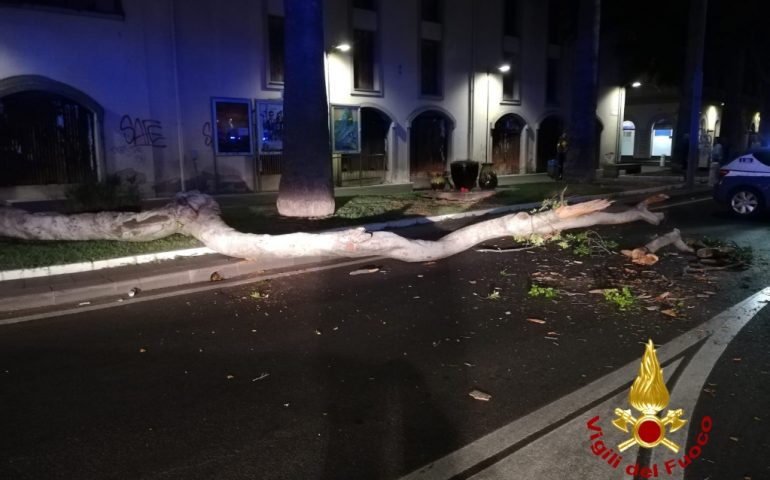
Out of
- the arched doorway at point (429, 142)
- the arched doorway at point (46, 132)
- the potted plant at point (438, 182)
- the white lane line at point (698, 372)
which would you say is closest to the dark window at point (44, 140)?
the arched doorway at point (46, 132)

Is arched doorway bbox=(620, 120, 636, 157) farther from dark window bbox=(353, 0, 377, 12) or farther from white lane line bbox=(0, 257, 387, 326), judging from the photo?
white lane line bbox=(0, 257, 387, 326)

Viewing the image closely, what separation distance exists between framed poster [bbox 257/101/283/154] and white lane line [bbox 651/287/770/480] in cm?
1555

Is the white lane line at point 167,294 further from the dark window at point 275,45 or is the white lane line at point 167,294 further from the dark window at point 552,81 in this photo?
the dark window at point 552,81

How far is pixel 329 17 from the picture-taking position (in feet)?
66.8

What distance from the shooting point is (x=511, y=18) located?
27.3 meters

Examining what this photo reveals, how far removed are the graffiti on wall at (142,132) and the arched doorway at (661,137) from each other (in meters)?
38.6

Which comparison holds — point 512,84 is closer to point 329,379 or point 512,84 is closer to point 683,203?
point 683,203

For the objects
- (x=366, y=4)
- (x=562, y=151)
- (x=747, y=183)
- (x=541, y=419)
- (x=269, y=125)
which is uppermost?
(x=366, y=4)

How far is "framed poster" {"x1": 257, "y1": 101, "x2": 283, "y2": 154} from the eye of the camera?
751 inches

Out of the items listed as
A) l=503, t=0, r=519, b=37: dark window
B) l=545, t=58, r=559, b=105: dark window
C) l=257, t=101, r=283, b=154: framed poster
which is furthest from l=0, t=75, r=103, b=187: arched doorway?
l=545, t=58, r=559, b=105: dark window

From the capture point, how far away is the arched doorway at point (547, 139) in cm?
2928

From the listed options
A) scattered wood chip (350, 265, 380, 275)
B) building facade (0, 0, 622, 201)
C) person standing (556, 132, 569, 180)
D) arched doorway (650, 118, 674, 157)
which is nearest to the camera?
scattered wood chip (350, 265, 380, 275)

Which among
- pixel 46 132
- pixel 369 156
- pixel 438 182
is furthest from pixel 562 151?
pixel 46 132

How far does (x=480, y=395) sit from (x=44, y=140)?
50.1 feet
